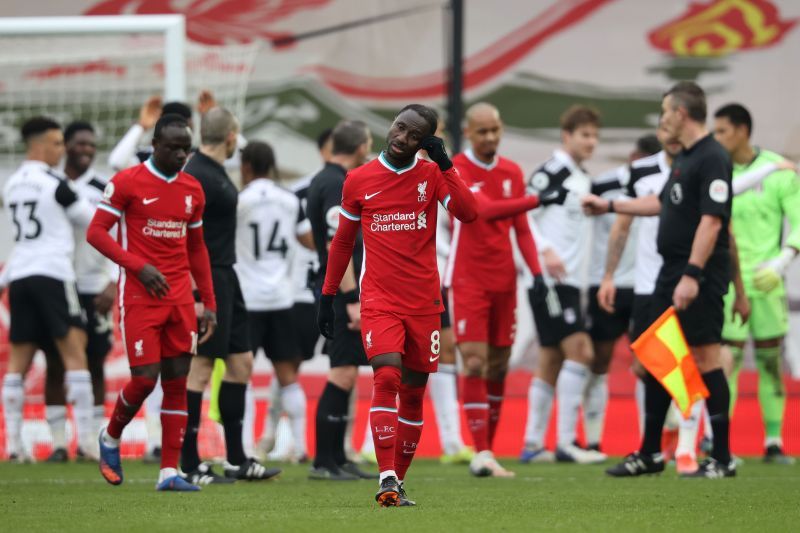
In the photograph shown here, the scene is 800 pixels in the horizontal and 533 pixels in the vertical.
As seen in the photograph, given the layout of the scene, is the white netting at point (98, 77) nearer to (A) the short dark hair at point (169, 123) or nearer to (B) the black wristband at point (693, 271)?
(A) the short dark hair at point (169, 123)

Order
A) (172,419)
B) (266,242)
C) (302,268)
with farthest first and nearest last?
(302,268) < (266,242) < (172,419)

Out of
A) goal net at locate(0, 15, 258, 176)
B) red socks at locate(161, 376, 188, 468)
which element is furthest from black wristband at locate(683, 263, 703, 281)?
goal net at locate(0, 15, 258, 176)

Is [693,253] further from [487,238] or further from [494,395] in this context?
[494,395]

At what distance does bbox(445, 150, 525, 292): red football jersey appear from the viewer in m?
9.21

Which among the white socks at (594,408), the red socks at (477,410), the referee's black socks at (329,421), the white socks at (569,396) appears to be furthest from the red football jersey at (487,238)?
the white socks at (594,408)

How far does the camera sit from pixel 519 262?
14898 millimetres

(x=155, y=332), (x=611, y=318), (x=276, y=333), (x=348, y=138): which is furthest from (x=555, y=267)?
(x=155, y=332)

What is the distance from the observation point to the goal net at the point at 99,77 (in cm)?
1243

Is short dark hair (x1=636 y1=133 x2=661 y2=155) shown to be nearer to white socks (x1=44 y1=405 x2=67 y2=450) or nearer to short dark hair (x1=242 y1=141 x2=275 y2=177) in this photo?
short dark hair (x1=242 y1=141 x2=275 y2=177)

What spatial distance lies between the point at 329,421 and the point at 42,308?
114 inches

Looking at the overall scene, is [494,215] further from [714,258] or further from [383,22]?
[383,22]

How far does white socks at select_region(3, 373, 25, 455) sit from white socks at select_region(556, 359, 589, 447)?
13.1ft

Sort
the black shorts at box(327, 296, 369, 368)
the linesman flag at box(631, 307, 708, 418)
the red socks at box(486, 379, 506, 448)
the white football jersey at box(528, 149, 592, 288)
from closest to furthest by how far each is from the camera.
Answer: the linesman flag at box(631, 307, 708, 418), the black shorts at box(327, 296, 369, 368), the red socks at box(486, 379, 506, 448), the white football jersey at box(528, 149, 592, 288)

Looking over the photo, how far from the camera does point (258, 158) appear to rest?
10.0 meters
